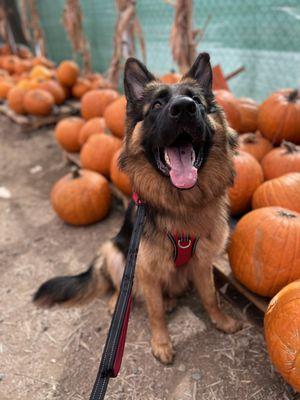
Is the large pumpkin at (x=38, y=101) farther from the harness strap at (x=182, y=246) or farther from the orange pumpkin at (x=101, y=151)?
the harness strap at (x=182, y=246)

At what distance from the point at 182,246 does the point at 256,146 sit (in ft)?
6.44

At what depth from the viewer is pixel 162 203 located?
2090mm

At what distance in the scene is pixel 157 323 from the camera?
241 centimetres

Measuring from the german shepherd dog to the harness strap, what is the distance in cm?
3

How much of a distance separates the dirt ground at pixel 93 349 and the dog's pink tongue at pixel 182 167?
1403mm

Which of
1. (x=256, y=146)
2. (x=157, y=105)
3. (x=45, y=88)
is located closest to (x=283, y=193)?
(x=256, y=146)

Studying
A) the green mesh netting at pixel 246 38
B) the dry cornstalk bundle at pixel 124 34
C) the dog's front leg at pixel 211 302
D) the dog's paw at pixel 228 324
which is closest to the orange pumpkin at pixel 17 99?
the dry cornstalk bundle at pixel 124 34

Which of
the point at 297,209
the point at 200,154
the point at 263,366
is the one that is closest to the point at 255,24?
the point at 297,209

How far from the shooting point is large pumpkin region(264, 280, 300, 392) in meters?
1.75

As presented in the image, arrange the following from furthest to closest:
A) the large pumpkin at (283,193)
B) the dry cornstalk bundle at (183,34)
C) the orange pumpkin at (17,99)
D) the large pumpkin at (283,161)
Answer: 1. the orange pumpkin at (17,99)
2. the dry cornstalk bundle at (183,34)
3. the large pumpkin at (283,161)
4. the large pumpkin at (283,193)

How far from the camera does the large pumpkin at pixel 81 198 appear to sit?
151 inches

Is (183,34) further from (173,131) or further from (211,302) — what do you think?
(211,302)

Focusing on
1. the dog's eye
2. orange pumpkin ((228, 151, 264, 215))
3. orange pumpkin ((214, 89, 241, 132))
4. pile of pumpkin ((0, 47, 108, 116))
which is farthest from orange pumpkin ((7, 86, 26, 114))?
the dog's eye

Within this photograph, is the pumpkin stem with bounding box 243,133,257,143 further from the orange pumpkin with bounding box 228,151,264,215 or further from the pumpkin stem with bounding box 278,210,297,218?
the pumpkin stem with bounding box 278,210,297,218
